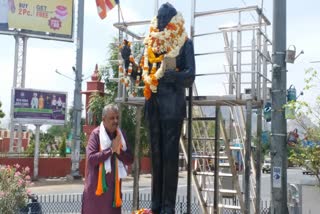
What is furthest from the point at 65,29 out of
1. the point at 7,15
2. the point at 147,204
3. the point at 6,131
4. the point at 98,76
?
the point at 6,131

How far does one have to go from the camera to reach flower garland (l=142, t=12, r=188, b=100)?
5508 millimetres

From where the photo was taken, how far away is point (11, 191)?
22.6 feet

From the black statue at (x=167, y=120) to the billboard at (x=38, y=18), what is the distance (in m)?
23.8

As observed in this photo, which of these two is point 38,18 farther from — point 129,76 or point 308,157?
point 308,157

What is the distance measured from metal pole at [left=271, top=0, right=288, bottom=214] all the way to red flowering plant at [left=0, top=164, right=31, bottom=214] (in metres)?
3.59

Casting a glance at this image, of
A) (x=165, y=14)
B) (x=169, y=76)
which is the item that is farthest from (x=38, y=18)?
(x=169, y=76)

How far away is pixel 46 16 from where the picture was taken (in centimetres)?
2839

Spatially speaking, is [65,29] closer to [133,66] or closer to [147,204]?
[147,204]

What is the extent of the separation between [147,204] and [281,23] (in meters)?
5.62

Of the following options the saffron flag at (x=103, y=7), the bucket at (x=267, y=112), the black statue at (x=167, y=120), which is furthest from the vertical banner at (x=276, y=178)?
the saffron flag at (x=103, y=7)

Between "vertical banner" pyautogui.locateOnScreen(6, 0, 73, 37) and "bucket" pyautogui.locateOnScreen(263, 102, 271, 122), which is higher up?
"vertical banner" pyautogui.locateOnScreen(6, 0, 73, 37)

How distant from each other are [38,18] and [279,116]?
23.2 m

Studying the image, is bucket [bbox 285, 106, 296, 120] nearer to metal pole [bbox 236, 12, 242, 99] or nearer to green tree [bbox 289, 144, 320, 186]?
green tree [bbox 289, 144, 320, 186]

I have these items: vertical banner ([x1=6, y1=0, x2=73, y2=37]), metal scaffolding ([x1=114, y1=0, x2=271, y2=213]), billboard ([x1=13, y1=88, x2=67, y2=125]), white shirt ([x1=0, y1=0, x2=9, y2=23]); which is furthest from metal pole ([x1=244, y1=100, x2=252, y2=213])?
white shirt ([x1=0, y1=0, x2=9, y2=23])
